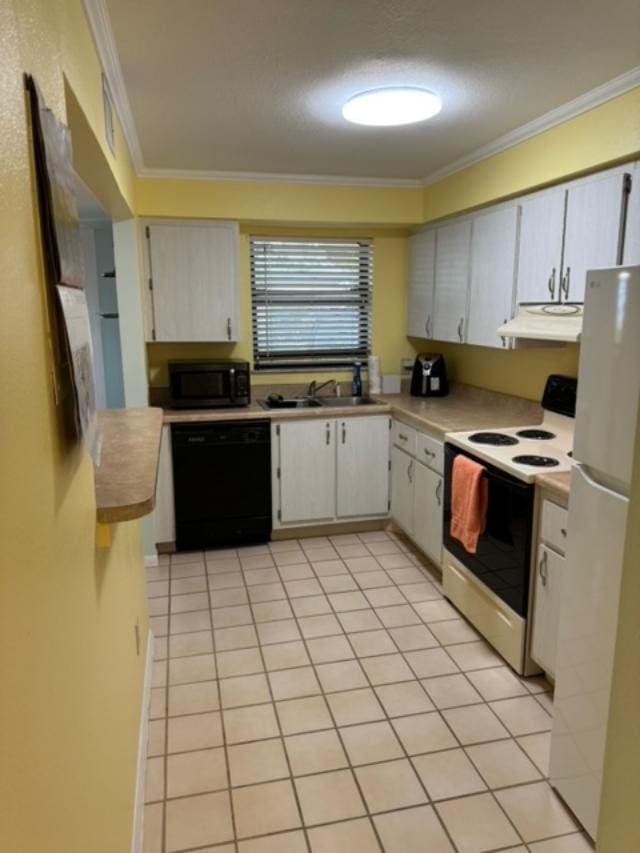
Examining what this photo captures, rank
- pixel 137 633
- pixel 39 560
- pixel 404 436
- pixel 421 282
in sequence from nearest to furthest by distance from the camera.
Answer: pixel 39 560 → pixel 137 633 → pixel 404 436 → pixel 421 282

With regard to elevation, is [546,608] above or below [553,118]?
below

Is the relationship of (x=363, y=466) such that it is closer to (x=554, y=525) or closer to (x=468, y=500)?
(x=468, y=500)

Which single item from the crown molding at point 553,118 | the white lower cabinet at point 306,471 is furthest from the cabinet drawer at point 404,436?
the crown molding at point 553,118

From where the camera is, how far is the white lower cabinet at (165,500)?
390 centimetres

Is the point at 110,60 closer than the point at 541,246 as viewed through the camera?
Yes

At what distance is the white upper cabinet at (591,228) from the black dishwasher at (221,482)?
2095 mm

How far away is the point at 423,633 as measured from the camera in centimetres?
307

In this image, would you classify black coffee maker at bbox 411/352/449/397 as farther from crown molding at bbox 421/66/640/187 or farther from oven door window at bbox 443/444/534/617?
oven door window at bbox 443/444/534/617

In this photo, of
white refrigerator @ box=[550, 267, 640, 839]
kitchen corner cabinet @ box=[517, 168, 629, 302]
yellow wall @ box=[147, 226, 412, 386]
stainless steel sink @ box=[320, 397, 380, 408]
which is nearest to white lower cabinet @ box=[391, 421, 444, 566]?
stainless steel sink @ box=[320, 397, 380, 408]

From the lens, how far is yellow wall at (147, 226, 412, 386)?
440 cm

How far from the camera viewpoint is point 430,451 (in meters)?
3.62

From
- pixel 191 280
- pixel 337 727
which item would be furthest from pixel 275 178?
pixel 337 727

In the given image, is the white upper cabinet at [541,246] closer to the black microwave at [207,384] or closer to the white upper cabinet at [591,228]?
the white upper cabinet at [591,228]

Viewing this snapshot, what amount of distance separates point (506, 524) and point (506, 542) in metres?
0.08
